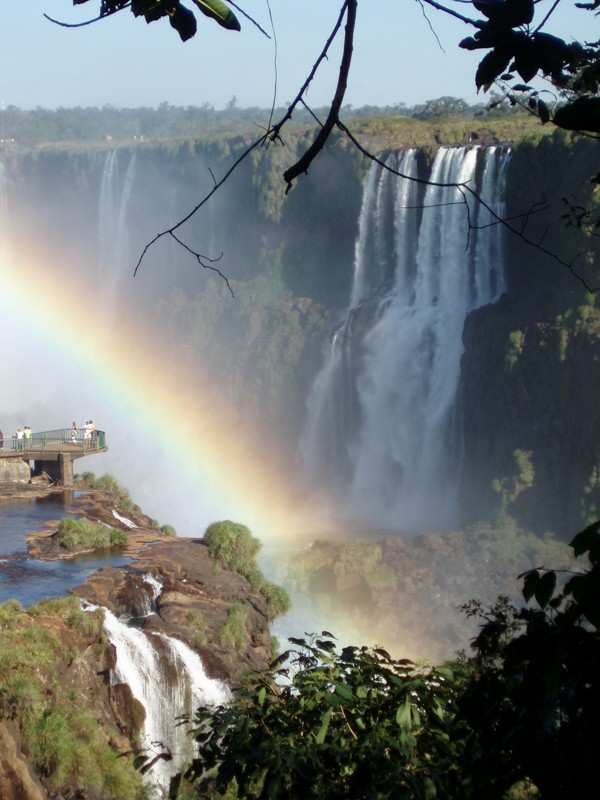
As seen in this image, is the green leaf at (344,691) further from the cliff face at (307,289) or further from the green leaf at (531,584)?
the cliff face at (307,289)

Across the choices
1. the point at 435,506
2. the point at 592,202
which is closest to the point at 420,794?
the point at 592,202

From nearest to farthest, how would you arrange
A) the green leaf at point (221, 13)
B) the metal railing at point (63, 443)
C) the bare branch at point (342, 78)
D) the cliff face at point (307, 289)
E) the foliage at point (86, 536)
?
1. the green leaf at point (221, 13)
2. the bare branch at point (342, 78)
3. the foliage at point (86, 536)
4. the metal railing at point (63, 443)
5. the cliff face at point (307, 289)

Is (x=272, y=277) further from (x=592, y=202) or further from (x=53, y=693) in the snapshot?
(x=53, y=693)

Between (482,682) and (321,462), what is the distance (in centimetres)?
3626

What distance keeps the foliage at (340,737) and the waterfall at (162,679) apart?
8018 millimetres

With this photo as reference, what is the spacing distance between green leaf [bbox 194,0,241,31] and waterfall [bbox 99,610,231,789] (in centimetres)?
1024

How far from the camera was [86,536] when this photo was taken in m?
17.1

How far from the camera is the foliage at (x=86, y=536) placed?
16.9 metres

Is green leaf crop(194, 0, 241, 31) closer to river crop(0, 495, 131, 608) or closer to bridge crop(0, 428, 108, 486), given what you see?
river crop(0, 495, 131, 608)

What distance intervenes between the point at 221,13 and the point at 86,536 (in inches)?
585

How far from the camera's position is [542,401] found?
30109 mm

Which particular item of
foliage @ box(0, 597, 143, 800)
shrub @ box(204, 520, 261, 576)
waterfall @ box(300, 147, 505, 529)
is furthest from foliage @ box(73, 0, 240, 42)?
waterfall @ box(300, 147, 505, 529)

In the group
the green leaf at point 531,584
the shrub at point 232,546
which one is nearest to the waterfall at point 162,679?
the shrub at point 232,546

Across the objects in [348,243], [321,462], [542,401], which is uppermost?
[348,243]
